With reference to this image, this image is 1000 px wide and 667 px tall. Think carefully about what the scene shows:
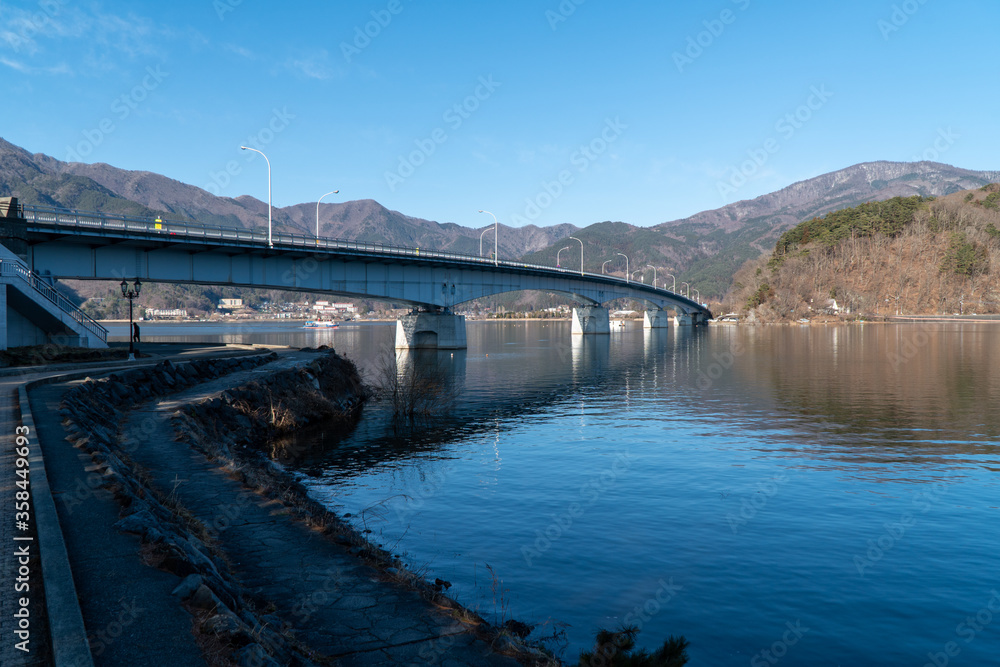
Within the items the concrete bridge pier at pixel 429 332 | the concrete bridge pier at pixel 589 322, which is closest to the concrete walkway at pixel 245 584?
the concrete bridge pier at pixel 429 332

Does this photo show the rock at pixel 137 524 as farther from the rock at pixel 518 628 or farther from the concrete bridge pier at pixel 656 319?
the concrete bridge pier at pixel 656 319

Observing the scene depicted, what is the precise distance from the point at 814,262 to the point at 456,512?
194m

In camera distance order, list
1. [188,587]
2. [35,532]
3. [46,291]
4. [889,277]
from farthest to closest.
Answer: [889,277] → [46,291] → [35,532] → [188,587]

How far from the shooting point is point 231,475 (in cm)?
1520

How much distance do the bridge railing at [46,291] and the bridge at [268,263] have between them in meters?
2.60

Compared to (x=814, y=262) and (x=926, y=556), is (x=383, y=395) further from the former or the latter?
(x=814, y=262)

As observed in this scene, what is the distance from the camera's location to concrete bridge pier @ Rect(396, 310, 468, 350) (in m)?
76.8

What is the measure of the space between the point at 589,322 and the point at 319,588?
11710 cm

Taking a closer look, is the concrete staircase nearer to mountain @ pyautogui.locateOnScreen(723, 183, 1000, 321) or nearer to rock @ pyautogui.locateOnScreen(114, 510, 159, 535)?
rock @ pyautogui.locateOnScreen(114, 510, 159, 535)

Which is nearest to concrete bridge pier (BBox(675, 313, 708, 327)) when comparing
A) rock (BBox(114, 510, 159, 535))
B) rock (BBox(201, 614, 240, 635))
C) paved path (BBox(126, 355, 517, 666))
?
paved path (BBox(126, 355, 517, 666))

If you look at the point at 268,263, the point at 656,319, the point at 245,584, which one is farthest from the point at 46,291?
the point at 656,319

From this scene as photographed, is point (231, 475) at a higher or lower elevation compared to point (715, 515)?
higher

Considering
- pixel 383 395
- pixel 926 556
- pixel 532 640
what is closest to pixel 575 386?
pixel 383 395

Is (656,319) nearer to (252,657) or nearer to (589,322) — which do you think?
(589,322)
